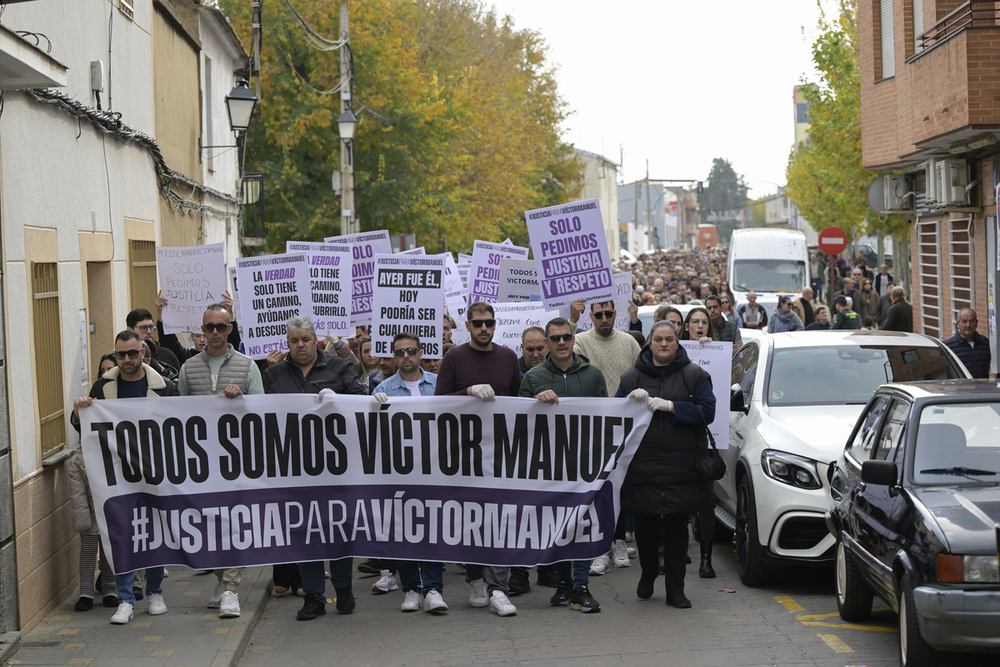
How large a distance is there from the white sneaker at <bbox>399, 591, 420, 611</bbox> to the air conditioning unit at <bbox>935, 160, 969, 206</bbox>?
12.8m

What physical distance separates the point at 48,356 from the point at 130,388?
0.94 meters

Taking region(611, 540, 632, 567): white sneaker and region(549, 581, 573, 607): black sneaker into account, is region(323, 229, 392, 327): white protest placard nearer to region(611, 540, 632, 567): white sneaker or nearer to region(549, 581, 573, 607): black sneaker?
region(611, 540, 632, 567): white sneaker

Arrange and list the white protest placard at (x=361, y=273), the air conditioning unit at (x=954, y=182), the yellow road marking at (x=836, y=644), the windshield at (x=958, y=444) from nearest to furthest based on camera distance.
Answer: the windshield at (x=958, y=444) → the yellow road marking at (x=836, y=644) → the white protest placard at (x=361, y=273) → the air conditioning unit at (x=954, y=182)

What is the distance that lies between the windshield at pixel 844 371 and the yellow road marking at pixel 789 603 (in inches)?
58.9

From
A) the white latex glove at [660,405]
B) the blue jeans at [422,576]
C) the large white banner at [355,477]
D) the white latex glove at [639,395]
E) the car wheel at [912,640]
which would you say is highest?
the white latex glove at [639,395]

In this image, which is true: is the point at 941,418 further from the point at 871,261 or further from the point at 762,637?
the point at 871,261

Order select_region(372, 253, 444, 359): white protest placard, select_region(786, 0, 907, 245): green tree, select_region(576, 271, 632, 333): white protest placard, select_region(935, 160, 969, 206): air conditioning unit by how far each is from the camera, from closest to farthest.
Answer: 1. select_region(372, 253, 444, 359): white protest placard
2. select_region(576, 271, 632, 333): white protest placard
3. select_region(935, 160, 969, 206): air conditioning unit
4. select_region(786, 0, 907, 245): green tree

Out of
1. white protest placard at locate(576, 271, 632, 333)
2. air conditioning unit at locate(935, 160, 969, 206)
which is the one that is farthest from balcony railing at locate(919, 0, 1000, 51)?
white protest placard at locate(576, 271, 632, 333)

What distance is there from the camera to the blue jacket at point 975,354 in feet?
42.3

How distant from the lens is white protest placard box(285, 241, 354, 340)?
474 inches

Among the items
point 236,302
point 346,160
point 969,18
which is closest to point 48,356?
point 236,302

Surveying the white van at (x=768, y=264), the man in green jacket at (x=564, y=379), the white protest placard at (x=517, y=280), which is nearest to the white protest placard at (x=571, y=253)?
the white protest placard at (x=517, y=280)

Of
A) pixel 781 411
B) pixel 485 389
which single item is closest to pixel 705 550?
pixel 781 411

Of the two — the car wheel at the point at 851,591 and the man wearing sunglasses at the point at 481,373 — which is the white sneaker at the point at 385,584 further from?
the car wheel at the point at 851,591
